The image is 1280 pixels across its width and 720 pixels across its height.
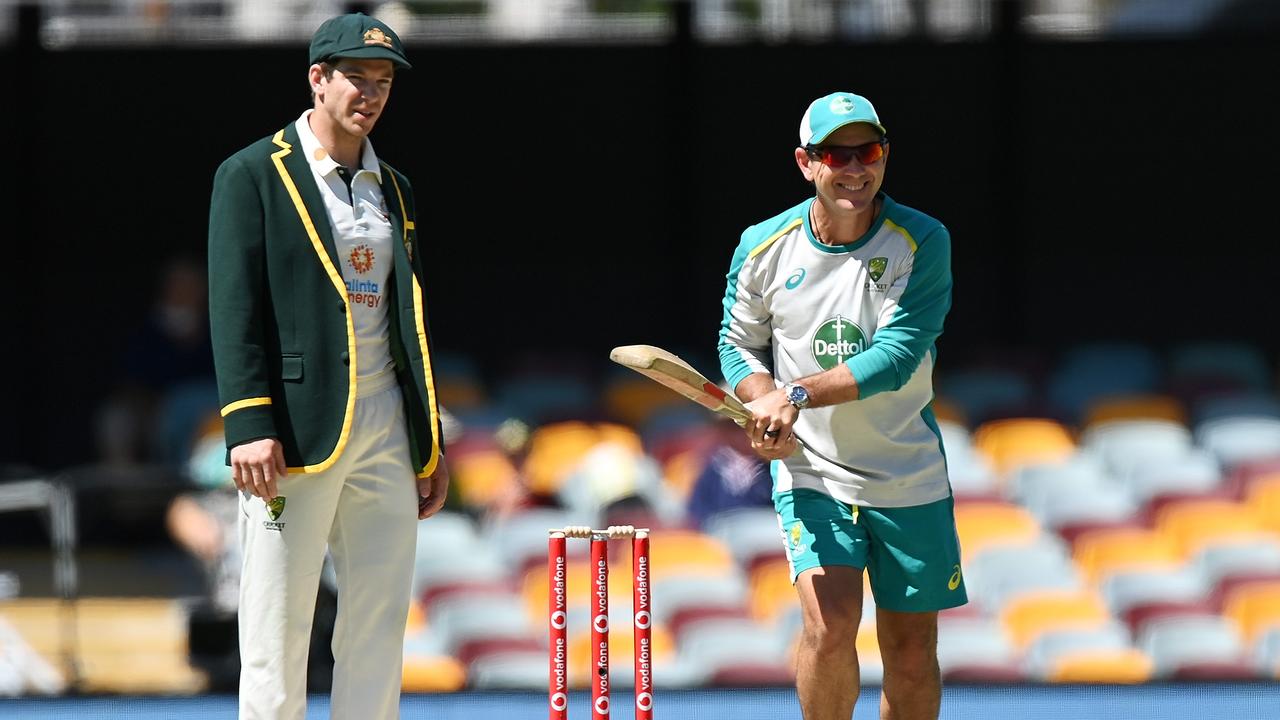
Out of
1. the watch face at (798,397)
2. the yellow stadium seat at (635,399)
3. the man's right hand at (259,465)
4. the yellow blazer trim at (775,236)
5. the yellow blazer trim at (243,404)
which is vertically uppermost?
the yellow blazer trim at (775,236)

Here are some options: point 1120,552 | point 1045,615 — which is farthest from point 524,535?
point 1120,552

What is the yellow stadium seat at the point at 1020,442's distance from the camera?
24.5ft

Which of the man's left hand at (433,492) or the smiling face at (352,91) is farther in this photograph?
the man's left hand at (433,492)

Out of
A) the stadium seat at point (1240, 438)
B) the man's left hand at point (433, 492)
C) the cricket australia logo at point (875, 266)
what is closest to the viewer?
the man's left hand at point (433, 492)

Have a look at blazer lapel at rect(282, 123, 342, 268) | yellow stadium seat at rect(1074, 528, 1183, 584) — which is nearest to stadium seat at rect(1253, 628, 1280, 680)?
yellow stadium seat at rect(1074, 528, 1183, 584)

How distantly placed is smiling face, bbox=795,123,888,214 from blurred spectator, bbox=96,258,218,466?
4.35 metres

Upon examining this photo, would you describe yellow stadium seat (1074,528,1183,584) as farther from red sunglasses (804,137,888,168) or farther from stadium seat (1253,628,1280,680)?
red sunglasses (804,137,888,168)

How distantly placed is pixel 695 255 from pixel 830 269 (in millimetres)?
4597

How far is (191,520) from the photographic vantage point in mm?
6477

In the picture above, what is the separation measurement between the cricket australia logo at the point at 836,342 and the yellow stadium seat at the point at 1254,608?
11.7 ft

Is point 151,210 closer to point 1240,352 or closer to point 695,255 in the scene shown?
point 695,255

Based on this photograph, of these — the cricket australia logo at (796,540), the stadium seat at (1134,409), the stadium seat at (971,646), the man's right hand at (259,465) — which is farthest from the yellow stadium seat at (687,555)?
the man's right hand at (259,465)

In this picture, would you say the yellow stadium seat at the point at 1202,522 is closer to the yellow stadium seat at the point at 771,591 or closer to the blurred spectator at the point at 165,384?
the yellow stadium seat at the point at 771,591

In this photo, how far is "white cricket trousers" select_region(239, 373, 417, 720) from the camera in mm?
3305
